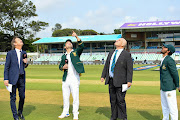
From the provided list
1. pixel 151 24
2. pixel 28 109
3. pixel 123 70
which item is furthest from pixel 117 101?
pixel 151 24

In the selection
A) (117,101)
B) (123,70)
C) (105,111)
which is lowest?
(105,111)

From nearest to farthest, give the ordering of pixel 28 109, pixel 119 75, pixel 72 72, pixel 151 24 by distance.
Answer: pixel 119 75 < pixel 72 72 < pixel 28 109 < pixel 151 24

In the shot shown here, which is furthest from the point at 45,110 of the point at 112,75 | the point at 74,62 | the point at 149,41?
the point at 149,41

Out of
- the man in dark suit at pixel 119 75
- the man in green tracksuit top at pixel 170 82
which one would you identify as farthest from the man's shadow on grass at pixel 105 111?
the man in green tracksuit top at pixel 170 82

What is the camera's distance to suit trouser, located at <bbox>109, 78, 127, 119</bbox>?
18.3 feet

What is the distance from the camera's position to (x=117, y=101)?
18.6ft

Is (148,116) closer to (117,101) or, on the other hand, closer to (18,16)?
(117,101)

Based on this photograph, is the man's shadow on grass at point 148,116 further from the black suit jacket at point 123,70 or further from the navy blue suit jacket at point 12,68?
the navy blue suit jacket at point 12,68

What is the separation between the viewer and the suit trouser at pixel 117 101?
219 inches

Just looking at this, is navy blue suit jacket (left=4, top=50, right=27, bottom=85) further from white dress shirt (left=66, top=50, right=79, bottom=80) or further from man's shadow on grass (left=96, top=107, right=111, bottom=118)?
man's shadow on grass (left=96, top=107, right=111, bottom=118)

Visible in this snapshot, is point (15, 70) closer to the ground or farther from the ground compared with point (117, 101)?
farther from the ground

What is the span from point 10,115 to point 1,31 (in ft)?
236

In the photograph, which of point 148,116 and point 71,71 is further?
point 148,116

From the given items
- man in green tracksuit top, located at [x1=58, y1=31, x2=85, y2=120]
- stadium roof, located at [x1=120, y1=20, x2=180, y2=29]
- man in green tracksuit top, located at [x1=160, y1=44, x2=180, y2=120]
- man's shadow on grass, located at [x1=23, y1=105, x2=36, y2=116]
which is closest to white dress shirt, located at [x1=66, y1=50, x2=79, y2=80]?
man in green tracksuit top, located at [x1=58, y1=31, x2=85, y2=120]
